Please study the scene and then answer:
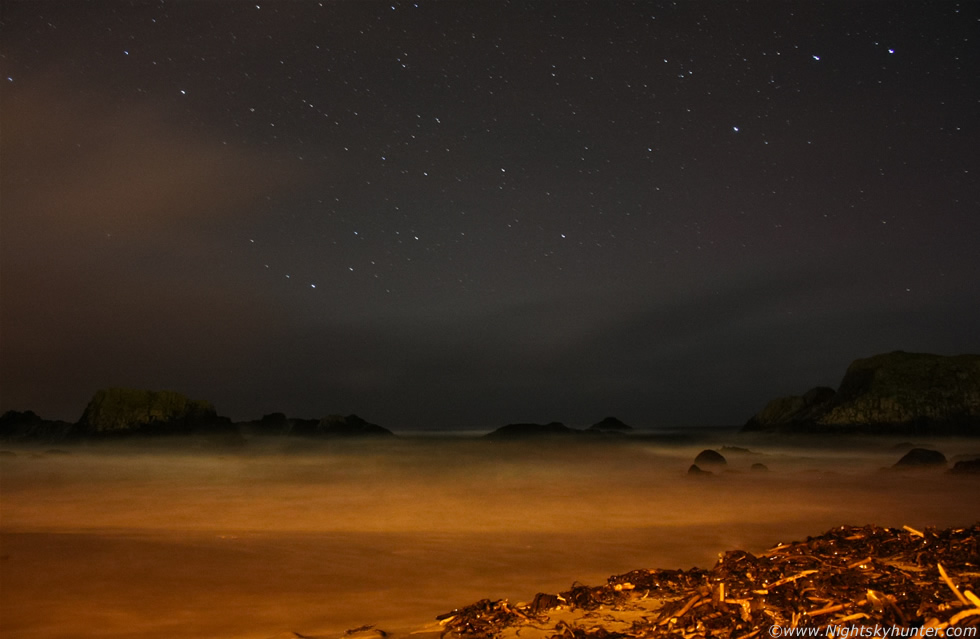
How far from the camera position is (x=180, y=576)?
21.9 feet

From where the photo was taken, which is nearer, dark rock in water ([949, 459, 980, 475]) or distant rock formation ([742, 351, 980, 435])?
dark rock in water ([949, 459, 980, 475])

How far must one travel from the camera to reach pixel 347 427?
57594 millimetres

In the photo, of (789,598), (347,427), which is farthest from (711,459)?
(347,427)

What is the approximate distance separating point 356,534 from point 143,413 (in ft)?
116

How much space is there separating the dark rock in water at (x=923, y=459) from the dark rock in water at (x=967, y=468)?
1.51 meters

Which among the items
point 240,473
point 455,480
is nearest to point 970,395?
point 455,480

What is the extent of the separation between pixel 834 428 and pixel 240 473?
97.4 feet

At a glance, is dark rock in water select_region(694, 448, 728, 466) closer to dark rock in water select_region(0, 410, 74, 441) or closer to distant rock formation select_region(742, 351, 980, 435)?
distant rock formation select_region(742, 351, 980, 435)

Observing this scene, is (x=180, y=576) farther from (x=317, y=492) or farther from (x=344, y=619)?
(x=317, y=492)

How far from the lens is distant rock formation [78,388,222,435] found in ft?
131

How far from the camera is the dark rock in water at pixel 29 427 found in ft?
147

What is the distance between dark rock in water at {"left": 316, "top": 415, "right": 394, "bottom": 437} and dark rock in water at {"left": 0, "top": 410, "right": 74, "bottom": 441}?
57.8 feet

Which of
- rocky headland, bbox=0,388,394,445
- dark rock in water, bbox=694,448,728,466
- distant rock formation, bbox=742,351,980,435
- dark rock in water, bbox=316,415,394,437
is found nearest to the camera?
dark rock in water, bbox=694,448,728,466

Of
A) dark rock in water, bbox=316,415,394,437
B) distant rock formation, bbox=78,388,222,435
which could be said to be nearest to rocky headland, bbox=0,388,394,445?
distant rock formation, bbox=78,388,222,435
